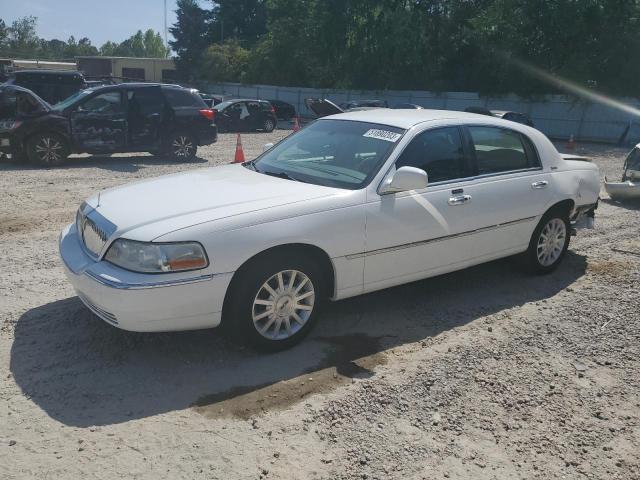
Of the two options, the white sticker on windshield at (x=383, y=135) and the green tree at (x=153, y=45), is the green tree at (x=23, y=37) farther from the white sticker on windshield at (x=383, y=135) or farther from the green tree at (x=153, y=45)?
the white sticker on windshield at (x=383, y=135)

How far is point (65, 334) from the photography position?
435 centimetres

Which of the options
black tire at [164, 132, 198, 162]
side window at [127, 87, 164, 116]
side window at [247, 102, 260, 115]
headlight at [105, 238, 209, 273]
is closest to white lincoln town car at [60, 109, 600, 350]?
headlight at [105, 238, 209, 273]

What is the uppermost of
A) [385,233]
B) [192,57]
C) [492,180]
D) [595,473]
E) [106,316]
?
[192,57]

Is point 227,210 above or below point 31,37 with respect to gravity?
below

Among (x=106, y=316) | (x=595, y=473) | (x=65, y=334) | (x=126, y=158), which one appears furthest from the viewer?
(x=126, y=158)

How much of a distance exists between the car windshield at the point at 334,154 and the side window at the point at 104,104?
836 cm

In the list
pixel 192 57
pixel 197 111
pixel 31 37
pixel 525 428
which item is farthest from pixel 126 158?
pixel 31 37

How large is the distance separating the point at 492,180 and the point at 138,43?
143921 mm

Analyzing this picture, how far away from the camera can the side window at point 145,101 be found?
13.0 metres

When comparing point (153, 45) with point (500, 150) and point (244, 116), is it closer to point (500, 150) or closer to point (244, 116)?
point (244, 116)

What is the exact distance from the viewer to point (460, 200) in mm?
4918

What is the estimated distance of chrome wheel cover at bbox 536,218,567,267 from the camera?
230 inches

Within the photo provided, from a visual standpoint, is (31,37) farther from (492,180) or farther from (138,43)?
(492,180)

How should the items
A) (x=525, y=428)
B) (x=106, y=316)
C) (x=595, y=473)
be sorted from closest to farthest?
(x=595, y=473) → (x=525, y=428) → (x=106, y=316)
